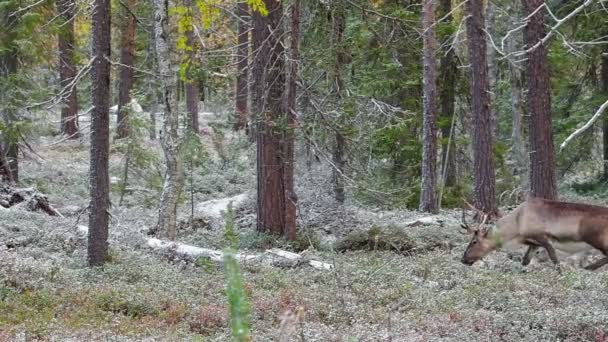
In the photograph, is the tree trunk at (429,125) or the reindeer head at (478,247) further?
the tree trunk at (429,125)

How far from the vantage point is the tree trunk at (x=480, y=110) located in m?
16.6

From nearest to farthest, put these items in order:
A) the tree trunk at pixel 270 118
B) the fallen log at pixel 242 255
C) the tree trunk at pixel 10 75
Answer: the fallen log at pixel 242 255 < the tree trunk at pixel 270 118 < the tree trunk at pixel 10 75

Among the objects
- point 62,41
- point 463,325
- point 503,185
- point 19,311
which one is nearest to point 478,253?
point 463,325

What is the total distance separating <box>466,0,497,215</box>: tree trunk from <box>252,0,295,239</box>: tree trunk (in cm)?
467

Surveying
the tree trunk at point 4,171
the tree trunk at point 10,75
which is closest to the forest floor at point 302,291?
the tree trunk at point 4,171

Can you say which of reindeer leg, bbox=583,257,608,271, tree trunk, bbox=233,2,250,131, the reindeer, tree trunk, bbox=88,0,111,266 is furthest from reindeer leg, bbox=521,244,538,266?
tree trunk, bbox=88,0,111,266

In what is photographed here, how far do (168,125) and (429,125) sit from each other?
22.7 feet

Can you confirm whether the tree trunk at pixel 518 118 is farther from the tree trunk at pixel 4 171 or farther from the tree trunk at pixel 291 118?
the tree trunk at pixel 4 171

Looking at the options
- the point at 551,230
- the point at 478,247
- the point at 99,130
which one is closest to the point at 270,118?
the point at 99,130

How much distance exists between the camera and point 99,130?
36.1 feet

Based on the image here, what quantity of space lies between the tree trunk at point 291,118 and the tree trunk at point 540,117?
13.1ft

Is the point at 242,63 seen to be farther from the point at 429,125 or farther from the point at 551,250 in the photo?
the point at 551,250

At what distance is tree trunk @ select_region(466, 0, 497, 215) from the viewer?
16594 mm

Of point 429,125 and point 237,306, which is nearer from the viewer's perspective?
point 237,306
